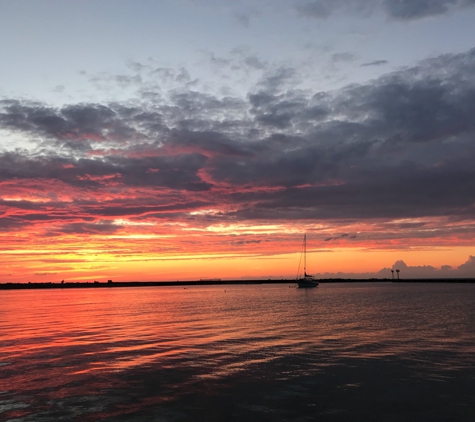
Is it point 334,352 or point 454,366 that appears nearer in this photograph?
point 454,366

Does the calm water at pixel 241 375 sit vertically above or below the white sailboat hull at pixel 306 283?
below

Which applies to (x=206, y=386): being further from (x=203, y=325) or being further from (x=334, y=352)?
(x=203, y=325)

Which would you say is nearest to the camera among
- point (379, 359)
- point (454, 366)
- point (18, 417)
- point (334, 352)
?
point (18, 417)

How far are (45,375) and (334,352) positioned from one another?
1954 centimetres

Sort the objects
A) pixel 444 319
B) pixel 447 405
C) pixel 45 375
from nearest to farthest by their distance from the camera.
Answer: pixel 447 405
pixel 45 375
pixel 444 319

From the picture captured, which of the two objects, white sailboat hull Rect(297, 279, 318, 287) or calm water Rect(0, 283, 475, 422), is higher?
white sailboat hull Rect(297, 279, 318, 287)

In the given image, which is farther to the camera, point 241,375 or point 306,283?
point 306,283

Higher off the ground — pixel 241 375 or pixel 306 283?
pixel 306 283

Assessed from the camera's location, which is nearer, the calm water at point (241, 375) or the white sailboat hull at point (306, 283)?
the calm water at point (241, 375)

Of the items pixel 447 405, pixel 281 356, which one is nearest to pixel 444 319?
pixel 281 356

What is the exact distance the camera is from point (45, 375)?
A: 25000mm

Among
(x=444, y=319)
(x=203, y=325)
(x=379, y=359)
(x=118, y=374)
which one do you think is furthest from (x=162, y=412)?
(x=444, y=319)

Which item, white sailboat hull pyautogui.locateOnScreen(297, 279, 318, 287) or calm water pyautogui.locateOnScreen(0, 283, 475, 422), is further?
white sailboat hull pyautogui.locateOnScreen(297, 279, 318, 287)

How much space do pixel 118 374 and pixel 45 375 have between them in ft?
13.6
